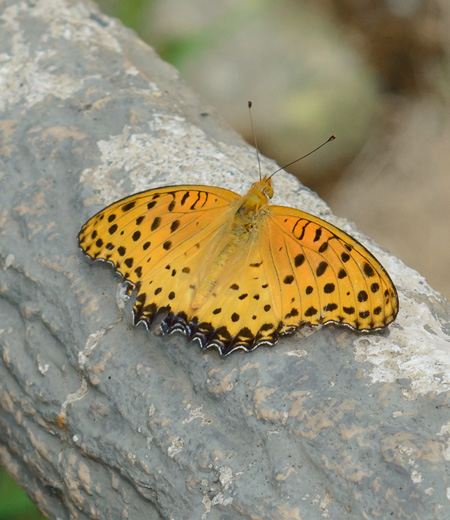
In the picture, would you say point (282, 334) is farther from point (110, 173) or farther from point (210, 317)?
point (110, 173)

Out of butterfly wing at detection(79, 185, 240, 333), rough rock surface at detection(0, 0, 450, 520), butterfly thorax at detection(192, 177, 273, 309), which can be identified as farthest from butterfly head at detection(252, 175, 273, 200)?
rough rock surface at detection(0, 0, 450, 520)

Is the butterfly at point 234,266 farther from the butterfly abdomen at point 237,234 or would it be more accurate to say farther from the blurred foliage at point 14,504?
the blurred foliage at point 14,504

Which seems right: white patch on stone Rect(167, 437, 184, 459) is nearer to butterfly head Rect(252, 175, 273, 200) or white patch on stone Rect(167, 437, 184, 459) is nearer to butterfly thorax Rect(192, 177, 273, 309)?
butterfly thorax Rect(192, 177, 273, 309)

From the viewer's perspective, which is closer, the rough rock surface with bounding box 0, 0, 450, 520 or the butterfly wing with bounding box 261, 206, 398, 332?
the rough rock surface with bounding box 0, 0, 450, 520

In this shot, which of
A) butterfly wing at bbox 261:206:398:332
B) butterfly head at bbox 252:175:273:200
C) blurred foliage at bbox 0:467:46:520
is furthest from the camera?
blurred foliage at bbox 0:467:46:520

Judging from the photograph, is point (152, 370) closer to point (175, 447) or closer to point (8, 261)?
point (175, 447)

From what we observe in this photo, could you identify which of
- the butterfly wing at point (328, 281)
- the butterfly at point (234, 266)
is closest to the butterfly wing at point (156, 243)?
the butterfly at point (234, 266)

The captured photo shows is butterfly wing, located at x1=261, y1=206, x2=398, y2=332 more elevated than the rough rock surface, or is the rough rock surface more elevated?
butterfly wing, located at x1=261, y1=206, x2=398, y2=332
